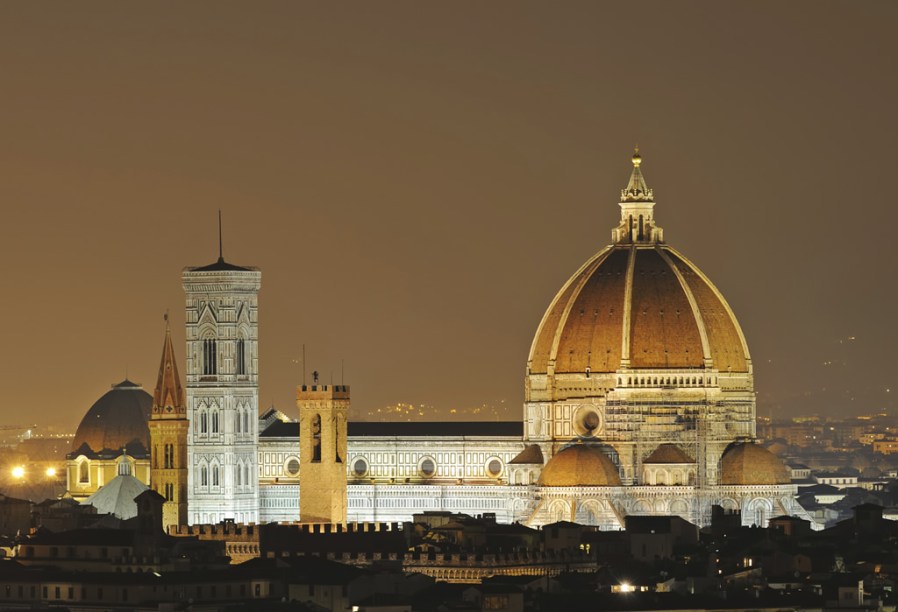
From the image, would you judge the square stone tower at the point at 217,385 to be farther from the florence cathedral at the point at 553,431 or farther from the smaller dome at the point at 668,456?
the smaller dome at the point at 668,456

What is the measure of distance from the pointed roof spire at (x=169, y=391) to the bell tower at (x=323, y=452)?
6061mm

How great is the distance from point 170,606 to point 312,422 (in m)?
69.3

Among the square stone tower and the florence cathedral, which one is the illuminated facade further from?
the square stone tower

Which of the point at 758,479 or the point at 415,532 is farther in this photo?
the point at 758,479

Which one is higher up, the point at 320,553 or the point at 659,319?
the point at 659,319

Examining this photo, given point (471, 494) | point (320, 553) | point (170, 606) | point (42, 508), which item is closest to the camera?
point (170, 606)

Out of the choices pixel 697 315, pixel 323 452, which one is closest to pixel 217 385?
pixel 323 452

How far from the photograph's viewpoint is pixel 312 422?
589 ft

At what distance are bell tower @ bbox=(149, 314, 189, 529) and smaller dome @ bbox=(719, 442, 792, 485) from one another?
23345 millimetres

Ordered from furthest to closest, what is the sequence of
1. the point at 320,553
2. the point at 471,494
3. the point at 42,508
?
the point at 471,494 < the point at 42,508 < the point at 320,553

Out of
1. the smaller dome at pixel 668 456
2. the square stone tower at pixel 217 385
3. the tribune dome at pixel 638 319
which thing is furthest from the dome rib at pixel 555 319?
the square stone tower at pixel 217 385

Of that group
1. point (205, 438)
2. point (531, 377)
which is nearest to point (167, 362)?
point (205, 438)

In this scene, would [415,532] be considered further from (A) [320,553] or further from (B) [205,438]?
(B) [205,438]

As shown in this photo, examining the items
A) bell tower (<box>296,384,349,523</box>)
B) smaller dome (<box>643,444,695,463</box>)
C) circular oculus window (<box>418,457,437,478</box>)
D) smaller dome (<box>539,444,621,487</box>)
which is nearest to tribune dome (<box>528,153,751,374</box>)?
smaller dome (<box>643,444,695,463</box>)
